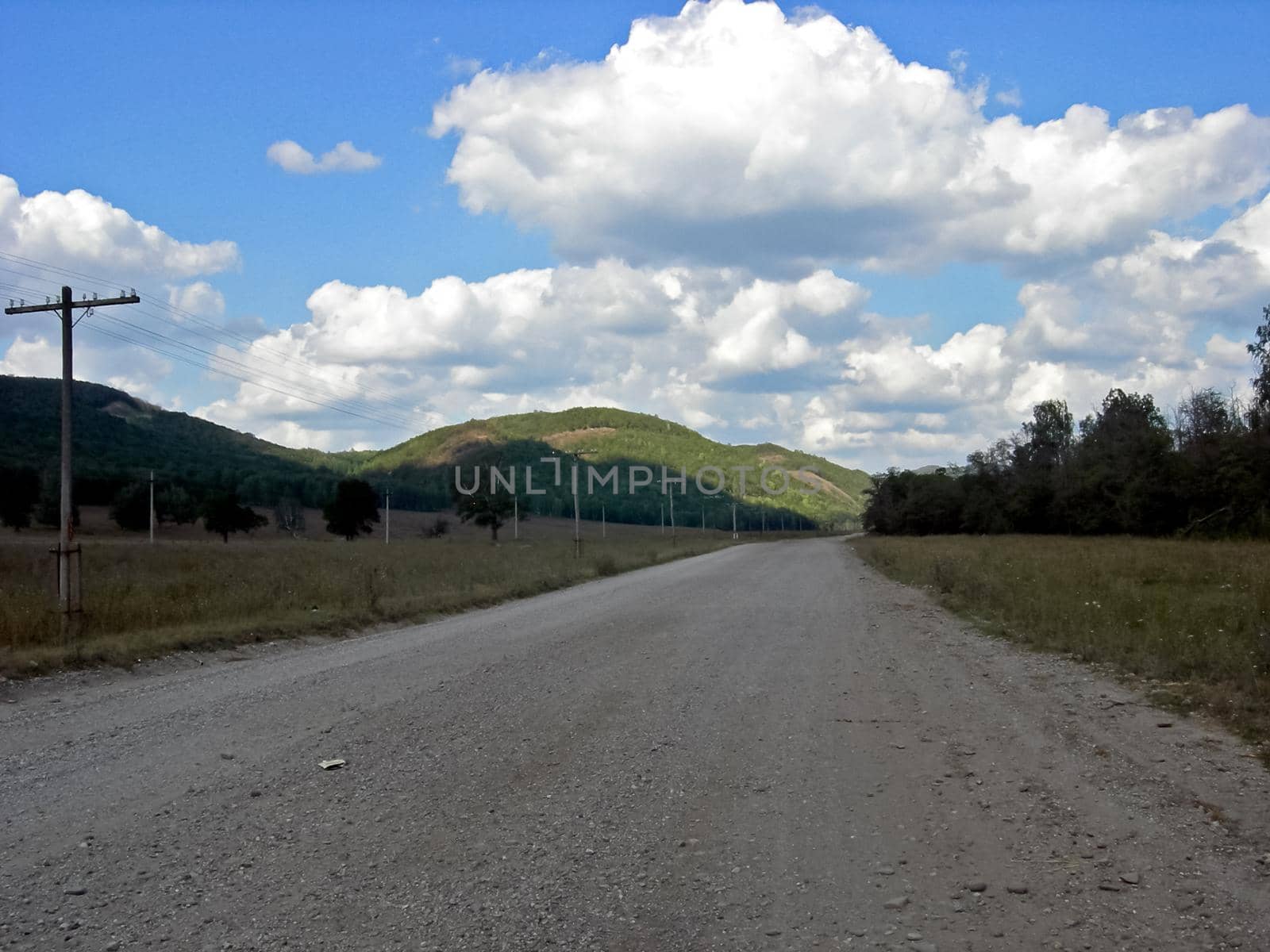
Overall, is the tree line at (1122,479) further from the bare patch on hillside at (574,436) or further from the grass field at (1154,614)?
the bare patch on hillside at (574,436)

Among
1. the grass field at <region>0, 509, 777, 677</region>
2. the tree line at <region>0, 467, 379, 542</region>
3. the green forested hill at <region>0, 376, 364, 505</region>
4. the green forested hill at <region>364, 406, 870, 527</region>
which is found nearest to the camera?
the grass field at <region>0, 509, 777, 677</region>

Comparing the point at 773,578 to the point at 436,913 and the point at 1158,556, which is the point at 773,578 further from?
the point at 436,913

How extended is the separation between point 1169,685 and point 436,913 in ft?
25.5

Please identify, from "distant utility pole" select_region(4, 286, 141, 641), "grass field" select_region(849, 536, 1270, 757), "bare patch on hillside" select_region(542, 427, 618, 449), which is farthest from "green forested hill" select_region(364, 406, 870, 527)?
"distant utility pole" select_region(4, 286, 141, 641)

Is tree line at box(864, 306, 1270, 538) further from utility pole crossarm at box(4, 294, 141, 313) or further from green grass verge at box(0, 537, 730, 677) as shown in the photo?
utility pole crossarm at box(4, 294, 141, 313)

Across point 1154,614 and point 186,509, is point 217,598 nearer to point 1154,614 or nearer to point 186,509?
point 1154,614

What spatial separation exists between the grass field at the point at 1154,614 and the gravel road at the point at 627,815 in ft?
2.16

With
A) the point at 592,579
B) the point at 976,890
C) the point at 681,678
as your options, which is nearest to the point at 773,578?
the point at 592,579

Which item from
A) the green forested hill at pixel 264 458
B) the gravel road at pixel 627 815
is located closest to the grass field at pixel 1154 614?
the gravel road at pixel 627 815

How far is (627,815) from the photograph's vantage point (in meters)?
5.49

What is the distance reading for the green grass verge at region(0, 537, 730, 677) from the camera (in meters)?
12.5

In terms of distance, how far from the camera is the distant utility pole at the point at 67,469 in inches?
520

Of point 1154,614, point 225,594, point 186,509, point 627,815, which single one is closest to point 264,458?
point 186,509

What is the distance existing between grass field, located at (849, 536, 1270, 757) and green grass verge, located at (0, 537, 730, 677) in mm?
10945
